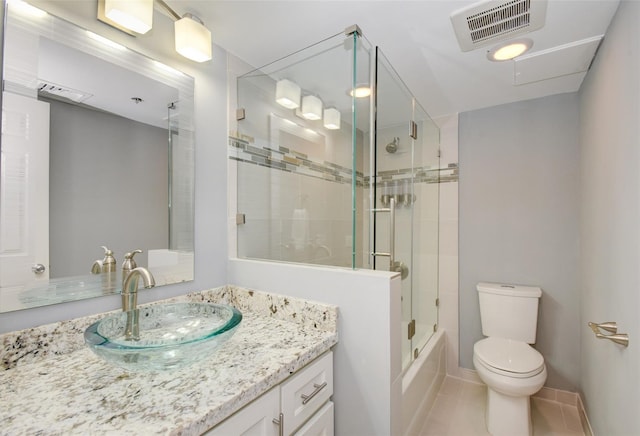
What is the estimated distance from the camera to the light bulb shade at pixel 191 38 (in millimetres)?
1311

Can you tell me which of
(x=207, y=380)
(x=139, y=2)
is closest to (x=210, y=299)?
(x=207, y=380)

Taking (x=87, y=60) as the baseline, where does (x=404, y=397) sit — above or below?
below

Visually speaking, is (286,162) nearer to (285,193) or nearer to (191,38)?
(285,193)

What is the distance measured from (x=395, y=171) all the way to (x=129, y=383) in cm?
161

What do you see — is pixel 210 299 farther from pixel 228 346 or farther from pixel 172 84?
pixel 172 84

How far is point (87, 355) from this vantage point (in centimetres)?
105

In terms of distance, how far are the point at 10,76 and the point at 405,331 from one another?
1.97 metres

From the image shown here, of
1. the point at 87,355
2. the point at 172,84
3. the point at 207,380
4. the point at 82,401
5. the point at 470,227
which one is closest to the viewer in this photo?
the point at 82,401

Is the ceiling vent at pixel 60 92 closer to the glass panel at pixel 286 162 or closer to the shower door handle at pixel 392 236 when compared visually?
the glass panel at pixel 286 162

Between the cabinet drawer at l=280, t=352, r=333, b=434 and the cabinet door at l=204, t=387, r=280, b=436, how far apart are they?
42 millimetres

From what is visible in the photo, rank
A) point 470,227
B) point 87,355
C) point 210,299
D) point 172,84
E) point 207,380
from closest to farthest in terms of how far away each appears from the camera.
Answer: point 207,380 < point 87,355 < point 172,84 < point 210,299 < point 470,227

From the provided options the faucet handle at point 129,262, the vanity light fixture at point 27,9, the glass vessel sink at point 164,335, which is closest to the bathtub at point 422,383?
the glass vessel sink at point 164,335

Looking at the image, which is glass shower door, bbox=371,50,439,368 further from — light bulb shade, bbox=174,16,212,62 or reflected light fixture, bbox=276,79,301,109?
light bulb shade, bbox=174,16,212,62

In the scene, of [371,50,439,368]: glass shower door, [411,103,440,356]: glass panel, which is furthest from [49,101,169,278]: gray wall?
[411,103,440,356]: glass panel
